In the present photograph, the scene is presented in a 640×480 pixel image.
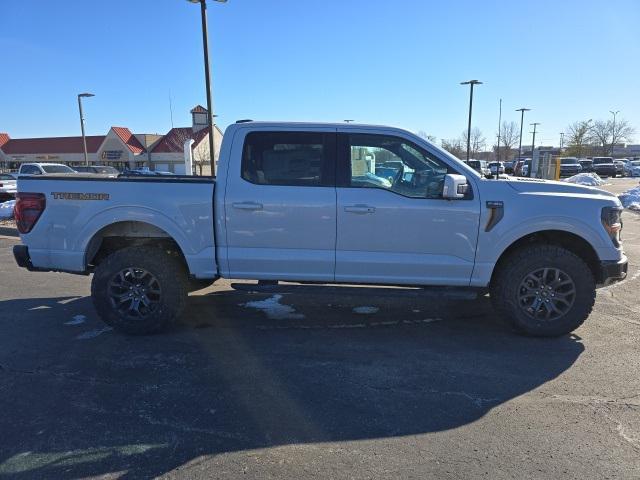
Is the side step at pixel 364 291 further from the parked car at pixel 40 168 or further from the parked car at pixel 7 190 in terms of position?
the parked car at pixel 40 168

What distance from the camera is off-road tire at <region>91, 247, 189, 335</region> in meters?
4.75

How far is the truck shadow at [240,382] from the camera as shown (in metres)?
2.96

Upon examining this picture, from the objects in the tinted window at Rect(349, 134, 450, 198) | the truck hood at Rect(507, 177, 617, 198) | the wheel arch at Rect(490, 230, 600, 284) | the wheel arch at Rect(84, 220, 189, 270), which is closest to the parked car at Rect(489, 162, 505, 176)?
the truck hood at Rect(507, 177, 617, 198)

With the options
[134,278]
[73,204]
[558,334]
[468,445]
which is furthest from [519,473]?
[73,204]

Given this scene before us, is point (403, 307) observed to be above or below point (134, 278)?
below

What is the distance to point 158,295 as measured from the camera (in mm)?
4812

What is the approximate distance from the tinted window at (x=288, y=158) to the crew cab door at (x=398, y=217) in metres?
0.16

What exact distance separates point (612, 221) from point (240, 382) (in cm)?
373

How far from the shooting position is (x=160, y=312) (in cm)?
476

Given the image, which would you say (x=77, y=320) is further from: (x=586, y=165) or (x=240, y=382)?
(x=586, y=165)

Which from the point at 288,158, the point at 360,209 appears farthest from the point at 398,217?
the point at 288,158

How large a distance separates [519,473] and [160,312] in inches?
138

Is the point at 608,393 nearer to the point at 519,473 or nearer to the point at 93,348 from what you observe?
the point at 519,473

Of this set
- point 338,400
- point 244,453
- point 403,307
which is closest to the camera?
point 244,453
